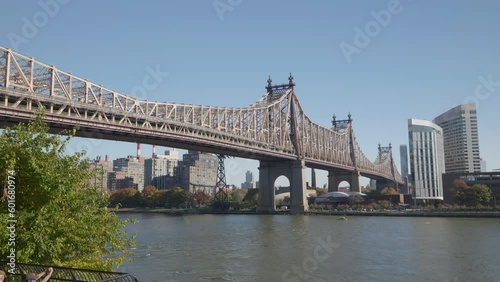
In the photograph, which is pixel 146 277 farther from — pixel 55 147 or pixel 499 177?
pixel 499 177

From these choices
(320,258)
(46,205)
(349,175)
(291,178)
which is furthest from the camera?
(349,175)

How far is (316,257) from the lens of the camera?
33.8m

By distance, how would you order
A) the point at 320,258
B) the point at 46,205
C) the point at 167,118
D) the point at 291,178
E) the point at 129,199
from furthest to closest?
the point at 129,199 → the point at 291,178 → the point at 167,118 → the point at 320,258 → the point at 46,205

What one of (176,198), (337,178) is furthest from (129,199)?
(337,178)

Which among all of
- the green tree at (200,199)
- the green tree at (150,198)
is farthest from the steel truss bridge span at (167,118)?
the green tree at (150,198)

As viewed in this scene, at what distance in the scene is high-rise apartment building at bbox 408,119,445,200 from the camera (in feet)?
433

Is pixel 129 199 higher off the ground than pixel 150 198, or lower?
lower

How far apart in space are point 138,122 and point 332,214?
51.9m

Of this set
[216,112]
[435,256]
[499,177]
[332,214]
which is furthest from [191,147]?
[499,177]

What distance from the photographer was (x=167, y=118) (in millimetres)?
67438

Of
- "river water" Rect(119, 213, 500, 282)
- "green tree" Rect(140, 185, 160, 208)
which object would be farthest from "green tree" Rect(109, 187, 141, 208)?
"river water" Rect(119, 213, 500, 282)

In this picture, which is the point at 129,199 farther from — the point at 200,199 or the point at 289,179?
the point at 289,179

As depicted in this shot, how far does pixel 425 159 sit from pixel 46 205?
13258 cm

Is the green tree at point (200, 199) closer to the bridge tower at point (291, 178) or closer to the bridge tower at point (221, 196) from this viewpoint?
the bridge tower at point (221, 196)
